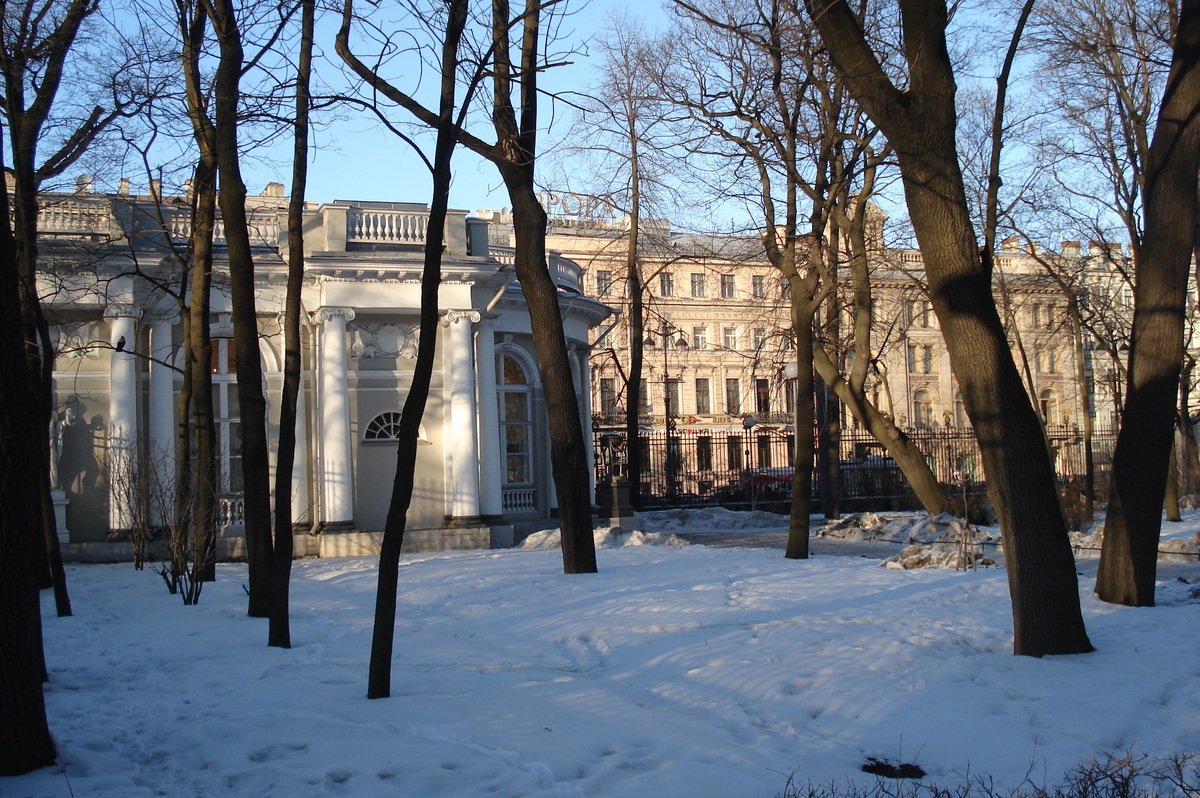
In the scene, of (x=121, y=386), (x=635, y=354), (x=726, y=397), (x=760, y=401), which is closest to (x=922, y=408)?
(x=760, y=401)

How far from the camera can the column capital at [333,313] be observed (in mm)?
19391

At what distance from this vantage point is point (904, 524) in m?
20.7

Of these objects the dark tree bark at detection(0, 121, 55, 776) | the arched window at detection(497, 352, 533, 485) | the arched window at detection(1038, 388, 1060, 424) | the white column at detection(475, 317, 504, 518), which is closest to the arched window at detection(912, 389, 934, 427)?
the arched window at detection(1038, 388, 1060, 424)

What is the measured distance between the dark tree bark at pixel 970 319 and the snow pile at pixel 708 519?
18.7 metres

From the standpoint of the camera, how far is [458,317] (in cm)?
2014

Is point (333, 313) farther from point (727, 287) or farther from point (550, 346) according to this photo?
point (727, 287)

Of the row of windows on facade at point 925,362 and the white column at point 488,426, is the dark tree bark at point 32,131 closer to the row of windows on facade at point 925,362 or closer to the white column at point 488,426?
the white column at point 488,426

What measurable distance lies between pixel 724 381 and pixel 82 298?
48.8 m

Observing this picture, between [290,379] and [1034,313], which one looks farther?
[1034,313]

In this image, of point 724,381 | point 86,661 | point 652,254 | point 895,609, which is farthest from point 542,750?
point 724,381

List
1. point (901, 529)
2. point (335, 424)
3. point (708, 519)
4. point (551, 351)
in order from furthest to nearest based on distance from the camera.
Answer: point (708, 519) < point (901, 529) < point (335, 424) < point (551, 351)

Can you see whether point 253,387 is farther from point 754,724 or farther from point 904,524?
point 904,524

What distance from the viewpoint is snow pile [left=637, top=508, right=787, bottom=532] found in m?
26.4

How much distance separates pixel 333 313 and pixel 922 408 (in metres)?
48.1
